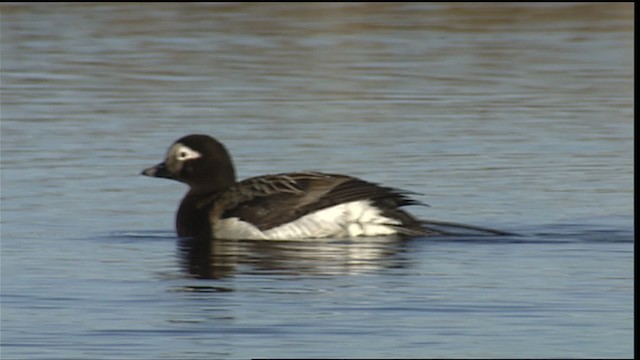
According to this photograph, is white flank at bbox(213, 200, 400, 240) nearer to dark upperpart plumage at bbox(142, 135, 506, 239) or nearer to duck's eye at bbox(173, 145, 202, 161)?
dark upperpart plumage at bbox(142, 135, 506, 239)

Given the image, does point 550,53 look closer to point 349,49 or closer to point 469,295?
point 349,49

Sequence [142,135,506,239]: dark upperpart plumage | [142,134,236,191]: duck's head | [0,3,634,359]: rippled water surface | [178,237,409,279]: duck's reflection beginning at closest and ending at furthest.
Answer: [0,3,634,359]: rippled water surface → [178,237,409,279]: duck's reflection → [142,135,506,239]: dark upperpart plumage → [142,134,236,191]: duck's head

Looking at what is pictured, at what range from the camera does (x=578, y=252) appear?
12867mm

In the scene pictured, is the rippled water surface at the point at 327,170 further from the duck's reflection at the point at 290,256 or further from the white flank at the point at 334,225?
the white flank at the point at 334,225

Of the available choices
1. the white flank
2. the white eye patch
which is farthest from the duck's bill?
the white flank

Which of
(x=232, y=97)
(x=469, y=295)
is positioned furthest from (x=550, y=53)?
(x=469, y=295)

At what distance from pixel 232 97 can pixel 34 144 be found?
4.11 metres

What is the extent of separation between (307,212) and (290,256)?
2.75 ft

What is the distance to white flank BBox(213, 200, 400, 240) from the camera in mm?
13773

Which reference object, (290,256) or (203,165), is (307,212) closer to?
(290,256)

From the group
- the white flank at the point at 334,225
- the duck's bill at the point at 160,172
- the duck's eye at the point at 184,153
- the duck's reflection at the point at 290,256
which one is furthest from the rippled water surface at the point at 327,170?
the duck's eye at the point at 184,153

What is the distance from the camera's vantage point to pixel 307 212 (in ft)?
45.2

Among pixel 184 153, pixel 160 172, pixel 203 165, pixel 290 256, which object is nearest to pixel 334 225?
pixel 290 256

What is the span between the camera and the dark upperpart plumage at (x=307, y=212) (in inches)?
541
